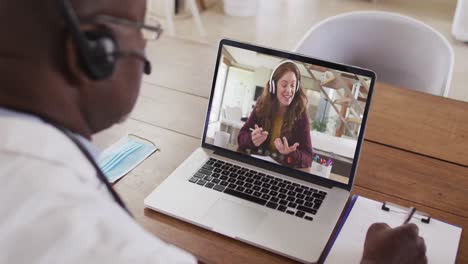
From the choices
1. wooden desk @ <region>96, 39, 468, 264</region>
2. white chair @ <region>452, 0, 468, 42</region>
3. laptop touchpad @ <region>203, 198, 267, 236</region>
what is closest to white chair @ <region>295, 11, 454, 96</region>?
wooden desk @ <region>96, 39, 468, 264</region>

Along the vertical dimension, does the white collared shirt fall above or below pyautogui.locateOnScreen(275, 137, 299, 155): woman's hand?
above

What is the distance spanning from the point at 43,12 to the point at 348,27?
→ 142cm

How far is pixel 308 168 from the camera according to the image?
3.74ft

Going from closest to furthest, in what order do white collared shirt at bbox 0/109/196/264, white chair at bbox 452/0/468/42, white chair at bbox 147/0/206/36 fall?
white collared shirt at bbox 0/109/196/264
white chair at bbox 147/0/206/36
white chair at bbox 452/0/468/42

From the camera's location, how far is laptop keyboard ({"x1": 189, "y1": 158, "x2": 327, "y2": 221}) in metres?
1.06

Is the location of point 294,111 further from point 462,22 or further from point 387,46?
point 462,22

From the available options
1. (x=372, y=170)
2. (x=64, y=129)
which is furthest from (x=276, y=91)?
(x=64, y=129)

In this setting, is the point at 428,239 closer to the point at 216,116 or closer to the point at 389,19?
the point at 216,116

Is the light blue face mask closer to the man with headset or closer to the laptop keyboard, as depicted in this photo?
the laptop keyboard

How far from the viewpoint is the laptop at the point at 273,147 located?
105 cm

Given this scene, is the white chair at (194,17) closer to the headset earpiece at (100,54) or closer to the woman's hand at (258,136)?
the woman's hand at (258,136)

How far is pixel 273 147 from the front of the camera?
1164mm

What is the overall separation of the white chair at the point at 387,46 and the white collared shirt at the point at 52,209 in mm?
1259

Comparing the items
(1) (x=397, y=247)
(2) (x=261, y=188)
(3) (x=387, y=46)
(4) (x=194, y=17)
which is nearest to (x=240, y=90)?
(2) (x=261, y=188)
